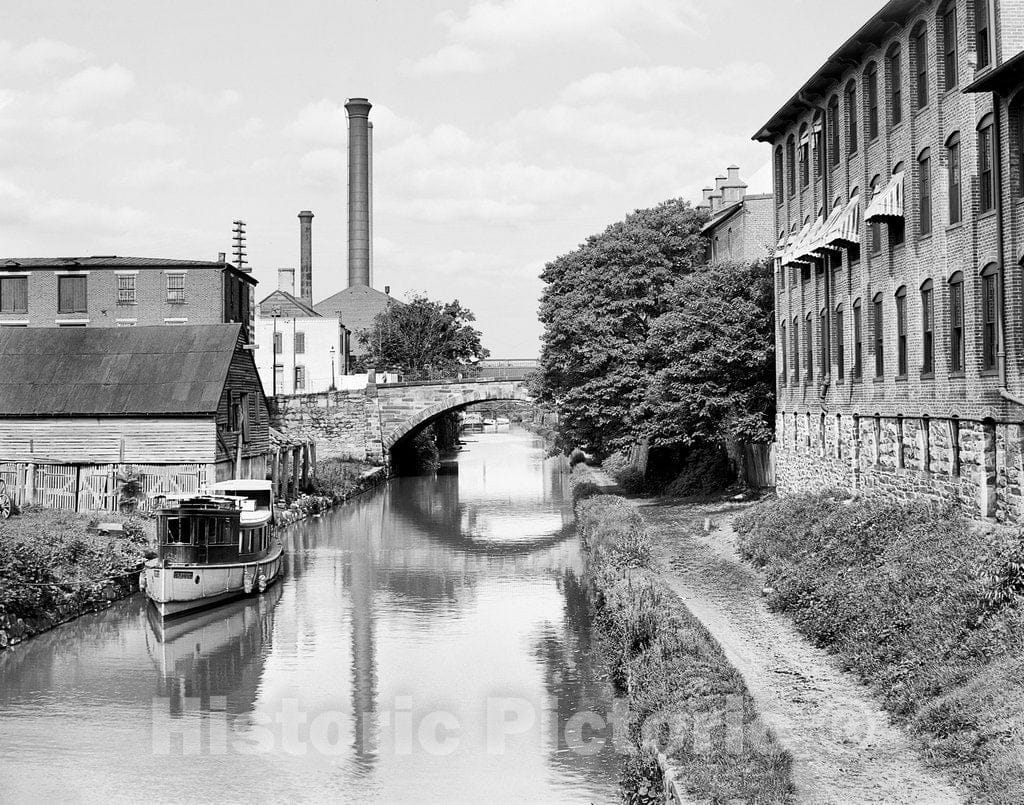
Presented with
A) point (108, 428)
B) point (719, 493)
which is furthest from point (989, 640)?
point (108, 428)

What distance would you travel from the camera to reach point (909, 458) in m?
24.9

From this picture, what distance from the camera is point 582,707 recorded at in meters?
18.6

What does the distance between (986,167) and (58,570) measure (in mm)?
20581

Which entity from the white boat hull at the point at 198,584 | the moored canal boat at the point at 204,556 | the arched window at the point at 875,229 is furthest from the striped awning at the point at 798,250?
the white boat hull at the point at 198,584

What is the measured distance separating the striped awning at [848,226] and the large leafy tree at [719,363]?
966 centimetres

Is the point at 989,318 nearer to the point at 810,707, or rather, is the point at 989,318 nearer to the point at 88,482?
the point at 810,707

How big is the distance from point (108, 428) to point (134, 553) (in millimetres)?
Result: 10387

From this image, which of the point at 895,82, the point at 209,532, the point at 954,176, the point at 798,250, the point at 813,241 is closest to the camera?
the point at 954,176

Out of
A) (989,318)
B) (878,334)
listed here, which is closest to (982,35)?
(989,318)

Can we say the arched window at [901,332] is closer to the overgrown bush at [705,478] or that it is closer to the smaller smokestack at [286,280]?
the overgrown bush at [705,478]

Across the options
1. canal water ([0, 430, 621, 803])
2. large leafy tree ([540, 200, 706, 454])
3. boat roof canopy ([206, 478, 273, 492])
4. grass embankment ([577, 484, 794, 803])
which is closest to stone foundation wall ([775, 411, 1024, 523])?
grass embankment ([577, 484, 794, 803])

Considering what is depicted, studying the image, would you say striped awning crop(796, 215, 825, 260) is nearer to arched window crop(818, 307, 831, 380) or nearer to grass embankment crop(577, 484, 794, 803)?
arched window crop(818, 307, 831, 380)

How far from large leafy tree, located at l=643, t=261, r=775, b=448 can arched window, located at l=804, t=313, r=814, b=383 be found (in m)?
4.24

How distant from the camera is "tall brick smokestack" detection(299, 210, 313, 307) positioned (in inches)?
4380
